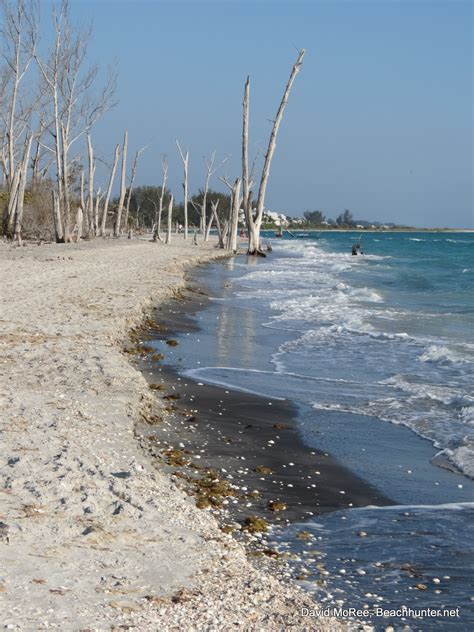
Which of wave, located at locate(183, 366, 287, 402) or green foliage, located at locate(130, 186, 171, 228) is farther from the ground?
green foliage, located at locate(130, 186, 171, 228)

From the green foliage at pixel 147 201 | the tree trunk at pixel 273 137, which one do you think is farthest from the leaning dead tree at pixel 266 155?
the green foliage at pixel 147 201

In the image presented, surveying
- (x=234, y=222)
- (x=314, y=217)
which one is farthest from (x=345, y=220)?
(x=234, y=222)

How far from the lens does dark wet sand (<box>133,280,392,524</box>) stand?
219 inches

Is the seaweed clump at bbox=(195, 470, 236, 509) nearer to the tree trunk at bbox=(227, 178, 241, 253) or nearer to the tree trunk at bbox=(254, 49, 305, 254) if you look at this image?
the tree trunk at bbox=(254, 49, 305, 254)

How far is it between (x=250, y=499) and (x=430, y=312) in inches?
614

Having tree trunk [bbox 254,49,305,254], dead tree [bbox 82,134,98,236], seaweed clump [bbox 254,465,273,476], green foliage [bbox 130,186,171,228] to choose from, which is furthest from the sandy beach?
green foliage [bbox 130,186,171,228]

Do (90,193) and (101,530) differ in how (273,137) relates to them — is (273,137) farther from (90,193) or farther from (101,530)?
(101,530)

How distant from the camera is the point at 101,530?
14.0ft

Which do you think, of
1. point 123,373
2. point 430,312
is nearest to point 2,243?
point 430,312

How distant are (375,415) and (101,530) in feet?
14.6

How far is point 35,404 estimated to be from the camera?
673 centimetres

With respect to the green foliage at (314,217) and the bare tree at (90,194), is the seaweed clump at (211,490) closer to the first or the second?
the bare tree at (90,194)

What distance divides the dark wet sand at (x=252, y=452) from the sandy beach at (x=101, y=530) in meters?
0.40

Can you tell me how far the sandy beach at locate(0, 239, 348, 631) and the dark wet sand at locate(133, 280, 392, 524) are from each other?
0.40 metres
